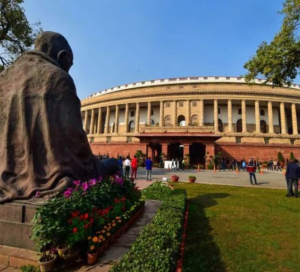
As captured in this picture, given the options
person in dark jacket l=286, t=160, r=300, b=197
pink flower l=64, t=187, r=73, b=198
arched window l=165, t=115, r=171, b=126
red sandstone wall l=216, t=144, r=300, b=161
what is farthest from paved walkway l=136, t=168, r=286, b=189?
arched window l=165, t=115, r=171, b=126

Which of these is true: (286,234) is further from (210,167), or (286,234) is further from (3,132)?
(210,167)

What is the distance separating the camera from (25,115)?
12.3ft

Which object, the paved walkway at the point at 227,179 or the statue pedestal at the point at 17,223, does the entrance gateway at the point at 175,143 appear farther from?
the statue pedestal at the point at 17,223

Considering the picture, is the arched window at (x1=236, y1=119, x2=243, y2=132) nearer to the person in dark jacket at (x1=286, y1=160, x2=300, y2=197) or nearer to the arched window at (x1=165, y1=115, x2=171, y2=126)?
the arched window at (x1=165, y1=115, x2=171, y2=126)

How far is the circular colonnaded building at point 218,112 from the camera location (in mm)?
37859

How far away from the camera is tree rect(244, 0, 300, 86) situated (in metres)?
11.4

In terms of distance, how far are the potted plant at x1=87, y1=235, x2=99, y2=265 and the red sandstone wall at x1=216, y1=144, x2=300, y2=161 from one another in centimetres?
3614

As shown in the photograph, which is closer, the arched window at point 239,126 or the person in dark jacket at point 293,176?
the person in dark jacket at point 293,176

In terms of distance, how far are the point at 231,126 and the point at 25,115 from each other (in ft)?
139

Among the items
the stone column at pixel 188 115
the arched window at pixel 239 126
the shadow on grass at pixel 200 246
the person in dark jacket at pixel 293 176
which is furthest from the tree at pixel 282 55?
the arched window at pixel 239 126

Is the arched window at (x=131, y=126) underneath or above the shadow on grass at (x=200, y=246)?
above


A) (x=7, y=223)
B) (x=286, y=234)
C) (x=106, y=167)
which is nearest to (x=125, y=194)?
(x=106, y=167)

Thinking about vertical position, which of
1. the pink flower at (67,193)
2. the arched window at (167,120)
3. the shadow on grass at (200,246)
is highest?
the arched window at (167,120)

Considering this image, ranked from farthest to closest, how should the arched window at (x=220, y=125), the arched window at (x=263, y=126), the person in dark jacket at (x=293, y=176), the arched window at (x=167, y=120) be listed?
1. the arched window at (x=263, y=126)
2. the arched window at (x=167, y=120)
3. the arched window at (x=220, y=125)
4. the person in dark jacket at (x=293, y=176)
